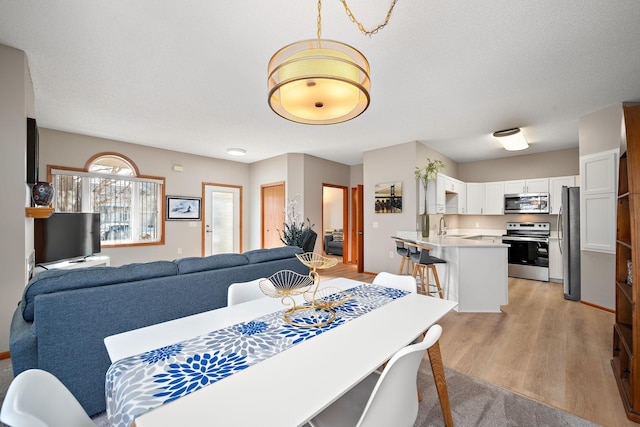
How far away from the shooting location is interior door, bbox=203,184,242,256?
6.27 metres

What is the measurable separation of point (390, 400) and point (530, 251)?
18.4 ft

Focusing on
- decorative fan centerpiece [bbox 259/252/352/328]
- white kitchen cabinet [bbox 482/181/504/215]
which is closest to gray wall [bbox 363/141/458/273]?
white kitchen cabinet [bbox 482/181/504/215]

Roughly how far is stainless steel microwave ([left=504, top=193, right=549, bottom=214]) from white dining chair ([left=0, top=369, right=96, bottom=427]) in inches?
262

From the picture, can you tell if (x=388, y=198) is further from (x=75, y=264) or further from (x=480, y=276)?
(x=75, y=264)

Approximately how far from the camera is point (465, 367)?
7.12 feet

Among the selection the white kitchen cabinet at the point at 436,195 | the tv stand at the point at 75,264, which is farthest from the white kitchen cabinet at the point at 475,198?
the tv stand at the point at 75,264

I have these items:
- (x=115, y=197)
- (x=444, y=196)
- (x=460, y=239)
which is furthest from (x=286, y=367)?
(x=115, y=197)

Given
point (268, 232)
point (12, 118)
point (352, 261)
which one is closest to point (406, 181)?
point (352, 261)

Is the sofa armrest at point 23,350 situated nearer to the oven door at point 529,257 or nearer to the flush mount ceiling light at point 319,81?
the flush mount ceiling light at point 319,81

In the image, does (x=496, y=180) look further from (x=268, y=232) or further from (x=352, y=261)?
(x=268, y=232)

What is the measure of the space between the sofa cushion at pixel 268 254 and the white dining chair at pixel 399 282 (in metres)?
1.06

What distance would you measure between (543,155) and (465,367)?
213 inches

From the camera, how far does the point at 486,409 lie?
170 centimetres

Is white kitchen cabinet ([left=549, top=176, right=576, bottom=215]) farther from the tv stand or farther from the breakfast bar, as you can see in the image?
the tv stand
